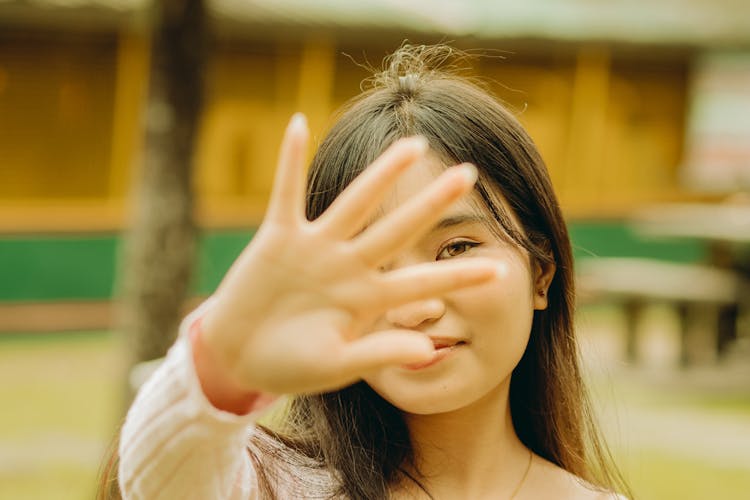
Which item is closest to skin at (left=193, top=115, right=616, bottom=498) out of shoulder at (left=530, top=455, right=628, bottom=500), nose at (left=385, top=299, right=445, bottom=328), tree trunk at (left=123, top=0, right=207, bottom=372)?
nose at (left=385, top=299, right=445, bottom=328)

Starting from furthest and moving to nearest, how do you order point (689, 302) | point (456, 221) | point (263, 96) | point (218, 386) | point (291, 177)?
point (263, 96), point (689, 302), point (456, 221), point (218, 386), point (291, 177)

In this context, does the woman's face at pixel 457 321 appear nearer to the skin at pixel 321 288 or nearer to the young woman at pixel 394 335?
the young woman at pixel 394 335

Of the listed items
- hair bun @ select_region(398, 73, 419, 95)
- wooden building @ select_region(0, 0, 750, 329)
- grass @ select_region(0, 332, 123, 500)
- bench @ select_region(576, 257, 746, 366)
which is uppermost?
hair bun @ select_region(398, 73, 419, 95)

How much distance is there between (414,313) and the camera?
5.70 feet

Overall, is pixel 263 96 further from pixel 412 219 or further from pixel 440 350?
pixel 412 219

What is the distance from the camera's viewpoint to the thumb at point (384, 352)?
52.8 inches

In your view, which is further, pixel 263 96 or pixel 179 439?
pixel 263 96

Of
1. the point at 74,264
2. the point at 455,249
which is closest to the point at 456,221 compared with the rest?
the point at 455,249

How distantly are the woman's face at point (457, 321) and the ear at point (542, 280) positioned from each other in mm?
123

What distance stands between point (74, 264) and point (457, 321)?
30.5ft

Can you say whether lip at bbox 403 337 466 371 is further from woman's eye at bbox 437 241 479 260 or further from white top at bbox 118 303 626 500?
white top at bbox 118 303 626 500

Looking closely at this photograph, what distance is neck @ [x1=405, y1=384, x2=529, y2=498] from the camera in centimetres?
198

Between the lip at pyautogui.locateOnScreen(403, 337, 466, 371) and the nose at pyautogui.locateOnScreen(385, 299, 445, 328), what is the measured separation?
40 millimetres

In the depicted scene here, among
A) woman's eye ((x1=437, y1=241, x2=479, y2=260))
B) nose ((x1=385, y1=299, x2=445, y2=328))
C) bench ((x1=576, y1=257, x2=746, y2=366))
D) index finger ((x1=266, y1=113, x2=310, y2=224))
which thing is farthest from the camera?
bench ((x1=576, y1=257, x2=746, y2=366))
